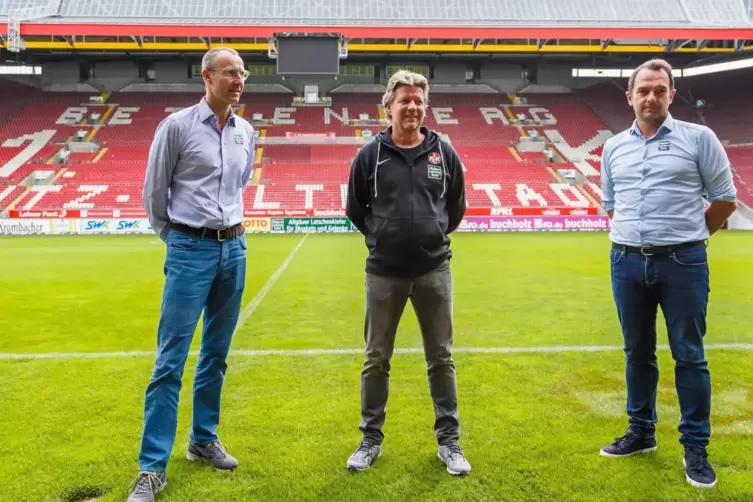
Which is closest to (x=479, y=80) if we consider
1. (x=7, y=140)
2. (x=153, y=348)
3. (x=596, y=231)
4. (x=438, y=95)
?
(x=438, y=95)

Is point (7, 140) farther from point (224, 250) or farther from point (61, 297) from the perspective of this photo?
point (224, 250)

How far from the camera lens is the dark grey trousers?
355 cm

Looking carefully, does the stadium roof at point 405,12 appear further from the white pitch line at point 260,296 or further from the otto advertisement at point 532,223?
the white pitch line at point 260,296

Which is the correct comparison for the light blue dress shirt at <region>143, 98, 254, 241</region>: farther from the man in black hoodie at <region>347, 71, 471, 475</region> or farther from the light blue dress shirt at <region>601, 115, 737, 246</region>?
the light blue dress shirt at <region>601, 115, 737, 246</region>

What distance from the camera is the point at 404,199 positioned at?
342cm

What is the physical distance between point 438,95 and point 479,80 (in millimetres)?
3689

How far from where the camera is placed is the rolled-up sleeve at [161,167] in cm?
328

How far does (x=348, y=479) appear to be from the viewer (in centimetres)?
340

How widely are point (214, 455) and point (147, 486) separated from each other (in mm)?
498

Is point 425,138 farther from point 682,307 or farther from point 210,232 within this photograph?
point 682,307

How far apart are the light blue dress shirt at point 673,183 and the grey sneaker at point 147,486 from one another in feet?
9.90

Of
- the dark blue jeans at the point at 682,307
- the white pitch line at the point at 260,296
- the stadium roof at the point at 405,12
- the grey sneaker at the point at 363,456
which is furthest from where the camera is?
the stadium roof at the point at 405,12

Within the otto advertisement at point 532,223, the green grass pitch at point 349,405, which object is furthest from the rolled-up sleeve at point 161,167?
the otto advertisement at point 532,223

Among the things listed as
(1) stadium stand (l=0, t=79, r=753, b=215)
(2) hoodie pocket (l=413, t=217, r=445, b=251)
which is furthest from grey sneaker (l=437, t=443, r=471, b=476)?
(1) stadium stand (l=0, t=79, r=753, b=215)
